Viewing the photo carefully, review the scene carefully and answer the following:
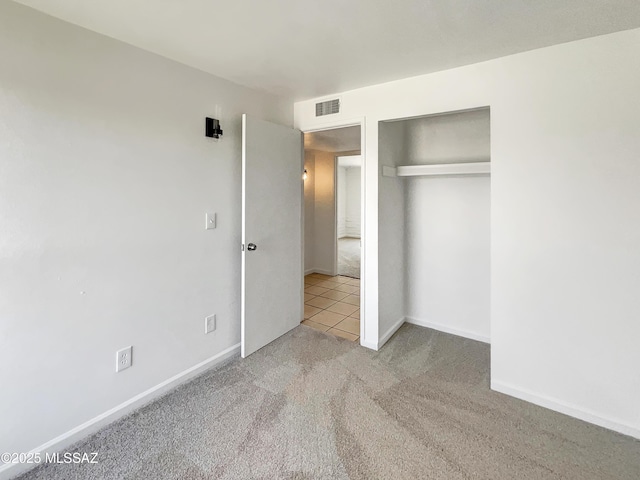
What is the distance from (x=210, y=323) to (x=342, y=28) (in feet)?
7.36

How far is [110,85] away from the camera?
1806 mm

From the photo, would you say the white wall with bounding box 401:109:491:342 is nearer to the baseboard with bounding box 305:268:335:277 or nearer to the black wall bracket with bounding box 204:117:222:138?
the black wall bracket with bounding box 204:117:222:138

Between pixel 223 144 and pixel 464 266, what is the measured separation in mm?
2492

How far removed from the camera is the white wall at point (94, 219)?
1.51 m

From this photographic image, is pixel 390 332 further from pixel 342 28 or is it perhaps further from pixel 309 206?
pixel 309 206

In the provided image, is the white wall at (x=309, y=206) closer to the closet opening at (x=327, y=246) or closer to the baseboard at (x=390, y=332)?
the closet opening at (x=327, y=246)

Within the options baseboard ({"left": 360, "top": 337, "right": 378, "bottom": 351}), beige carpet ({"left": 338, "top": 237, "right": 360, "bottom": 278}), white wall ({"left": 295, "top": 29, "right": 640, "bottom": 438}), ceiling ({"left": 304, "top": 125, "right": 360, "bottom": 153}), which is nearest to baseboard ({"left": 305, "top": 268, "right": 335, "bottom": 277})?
beige carpet ({"left": 338, "top": 237, "right": 360, "bottom": 278})

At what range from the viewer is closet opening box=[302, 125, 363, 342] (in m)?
3.54

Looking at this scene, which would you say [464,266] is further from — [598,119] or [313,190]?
[313,190]

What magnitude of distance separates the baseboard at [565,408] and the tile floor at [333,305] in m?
1.26

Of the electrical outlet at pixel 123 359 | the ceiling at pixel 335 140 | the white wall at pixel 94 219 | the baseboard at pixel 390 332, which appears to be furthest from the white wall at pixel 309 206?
the electrical outlet at pixel 123 359

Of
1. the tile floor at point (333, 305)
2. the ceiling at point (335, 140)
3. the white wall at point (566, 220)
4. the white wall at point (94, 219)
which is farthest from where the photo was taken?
the ceiling at point (335, 140)

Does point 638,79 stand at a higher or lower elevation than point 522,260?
higher

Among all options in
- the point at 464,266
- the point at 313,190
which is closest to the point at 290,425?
the point at 464,266
